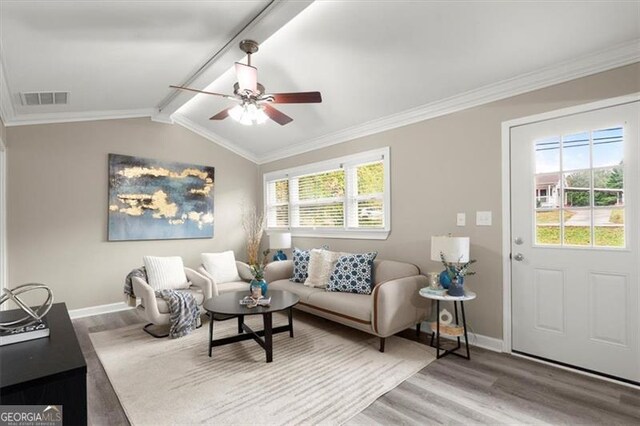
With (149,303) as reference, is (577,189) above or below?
above

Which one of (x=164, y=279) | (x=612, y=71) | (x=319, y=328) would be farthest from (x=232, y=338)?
(x=612, y=71)

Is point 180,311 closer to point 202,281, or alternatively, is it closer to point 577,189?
point 202,281

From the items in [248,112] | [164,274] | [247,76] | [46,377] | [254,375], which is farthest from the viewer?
[164,274]

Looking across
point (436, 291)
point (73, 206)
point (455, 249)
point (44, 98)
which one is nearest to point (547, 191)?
point (455, 249)

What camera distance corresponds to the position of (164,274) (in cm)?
391

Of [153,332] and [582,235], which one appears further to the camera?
[153,332]

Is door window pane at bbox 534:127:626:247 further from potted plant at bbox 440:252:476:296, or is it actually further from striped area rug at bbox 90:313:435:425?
striped area rug at bbox 90:313:435:425

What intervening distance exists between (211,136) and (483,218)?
4.45 m

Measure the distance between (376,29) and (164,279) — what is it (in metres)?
3.57

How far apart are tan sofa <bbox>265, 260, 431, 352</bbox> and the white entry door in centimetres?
90

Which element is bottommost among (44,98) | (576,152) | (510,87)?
(576,152)

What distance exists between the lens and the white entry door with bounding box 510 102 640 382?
2.41m

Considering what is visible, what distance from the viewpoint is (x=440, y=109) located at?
3457 mm

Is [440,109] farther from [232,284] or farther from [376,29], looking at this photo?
[232,284]
